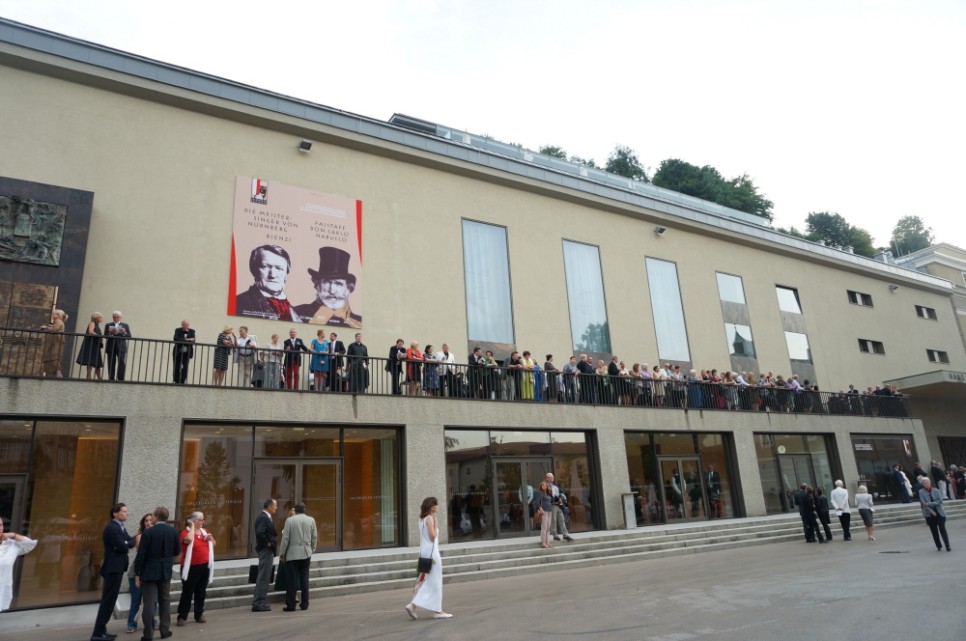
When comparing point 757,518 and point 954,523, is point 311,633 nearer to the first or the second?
point 757,518

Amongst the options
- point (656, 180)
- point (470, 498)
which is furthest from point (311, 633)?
point (656, 180)

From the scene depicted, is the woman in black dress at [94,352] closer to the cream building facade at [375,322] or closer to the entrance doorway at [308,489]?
the cream building facade at [375,322]

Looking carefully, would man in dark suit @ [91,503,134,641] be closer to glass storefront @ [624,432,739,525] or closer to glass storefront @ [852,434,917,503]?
glass storefront @ [624,432,739,525]

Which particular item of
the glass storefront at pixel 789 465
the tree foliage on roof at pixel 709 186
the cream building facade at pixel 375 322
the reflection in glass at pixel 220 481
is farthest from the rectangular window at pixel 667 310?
the tree foliage on roof at pixel 709 186

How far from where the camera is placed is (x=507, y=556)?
46.1ft

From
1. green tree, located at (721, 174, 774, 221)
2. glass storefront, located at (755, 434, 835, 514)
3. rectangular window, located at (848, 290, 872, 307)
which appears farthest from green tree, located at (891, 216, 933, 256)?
glass storefront, located at (755, 434, 835, 514)

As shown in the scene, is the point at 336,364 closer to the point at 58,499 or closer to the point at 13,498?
the point at 58,499

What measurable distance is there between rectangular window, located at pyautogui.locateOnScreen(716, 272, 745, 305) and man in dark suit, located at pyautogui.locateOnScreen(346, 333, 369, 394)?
55.6ft

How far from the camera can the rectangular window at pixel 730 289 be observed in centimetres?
2708

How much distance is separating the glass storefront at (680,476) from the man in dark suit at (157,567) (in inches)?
548

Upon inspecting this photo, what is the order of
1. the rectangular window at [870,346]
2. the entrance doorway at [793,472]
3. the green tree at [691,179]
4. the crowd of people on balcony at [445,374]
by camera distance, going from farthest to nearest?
the green tree at [691,179] < the rectangular window at [870,346] < the entrance doorway at [793,472] < the crowd of people on balcony at [445,374]

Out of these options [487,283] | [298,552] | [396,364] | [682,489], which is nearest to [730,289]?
[682,489]

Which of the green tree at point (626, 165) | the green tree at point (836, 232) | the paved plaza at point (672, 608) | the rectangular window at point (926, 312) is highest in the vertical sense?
the green tree at point (626, 165)

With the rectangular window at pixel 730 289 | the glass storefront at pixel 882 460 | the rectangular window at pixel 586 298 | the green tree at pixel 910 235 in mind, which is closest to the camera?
the rectangular window at pixel 586 298
